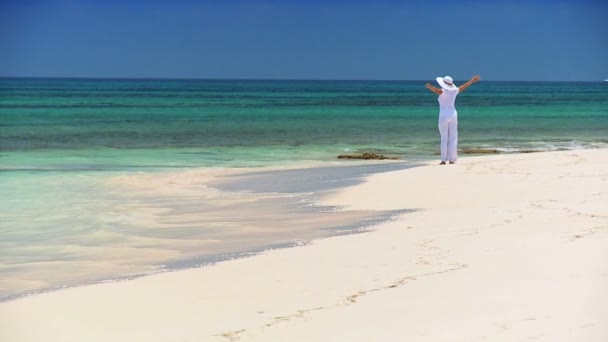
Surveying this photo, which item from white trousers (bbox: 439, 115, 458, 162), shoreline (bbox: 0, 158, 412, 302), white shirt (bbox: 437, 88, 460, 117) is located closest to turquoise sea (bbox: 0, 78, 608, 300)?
shoreline (bbox: 0, 158, 412, 302)

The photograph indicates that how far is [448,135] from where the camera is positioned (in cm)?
1395

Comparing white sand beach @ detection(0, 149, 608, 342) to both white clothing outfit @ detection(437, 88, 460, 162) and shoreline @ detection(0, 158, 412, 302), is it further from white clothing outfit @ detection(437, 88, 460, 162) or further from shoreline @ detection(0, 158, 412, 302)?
white clothing outfit @ detection(437, 88, 460, 162)

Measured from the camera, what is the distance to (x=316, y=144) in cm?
2464

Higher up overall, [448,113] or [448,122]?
[448,113]

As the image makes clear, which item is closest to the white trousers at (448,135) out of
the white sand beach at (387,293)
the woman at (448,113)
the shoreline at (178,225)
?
the woman at (448,113)

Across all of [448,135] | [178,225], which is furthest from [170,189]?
[448,135]

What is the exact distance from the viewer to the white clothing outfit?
13.7 metres

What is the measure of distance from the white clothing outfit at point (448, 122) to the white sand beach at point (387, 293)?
5.03 metres

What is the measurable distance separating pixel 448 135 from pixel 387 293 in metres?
8.53

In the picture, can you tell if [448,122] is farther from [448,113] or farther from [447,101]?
[447,101]

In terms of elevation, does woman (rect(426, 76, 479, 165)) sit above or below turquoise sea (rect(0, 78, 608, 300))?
above

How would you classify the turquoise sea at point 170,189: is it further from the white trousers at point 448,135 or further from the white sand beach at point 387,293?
the white trousers at point 448,135

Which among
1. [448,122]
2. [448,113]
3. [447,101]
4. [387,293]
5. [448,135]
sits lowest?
[387,293]

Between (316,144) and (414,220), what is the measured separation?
51.9 ft
